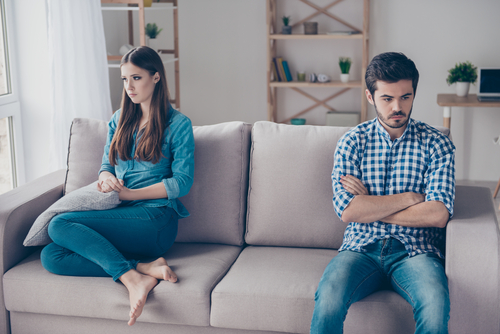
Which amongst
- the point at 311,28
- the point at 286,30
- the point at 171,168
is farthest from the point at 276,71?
the point at 171,168

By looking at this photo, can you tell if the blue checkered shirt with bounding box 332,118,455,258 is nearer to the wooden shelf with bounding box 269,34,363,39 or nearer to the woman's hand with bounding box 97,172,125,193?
the woman's hand with bounding box 97,172,125,193

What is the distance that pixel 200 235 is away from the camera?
205 cm

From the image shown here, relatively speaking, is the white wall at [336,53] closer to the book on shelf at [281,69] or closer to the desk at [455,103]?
the book on shelf at [281,69]

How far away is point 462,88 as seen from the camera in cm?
405

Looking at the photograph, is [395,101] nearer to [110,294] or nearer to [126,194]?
[126,194]

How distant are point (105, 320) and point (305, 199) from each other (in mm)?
848

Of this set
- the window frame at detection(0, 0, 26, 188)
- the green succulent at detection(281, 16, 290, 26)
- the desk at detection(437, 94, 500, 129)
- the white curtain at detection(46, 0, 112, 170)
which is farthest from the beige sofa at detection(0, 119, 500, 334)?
the green succulent at detection(281, 16, 290, 26)

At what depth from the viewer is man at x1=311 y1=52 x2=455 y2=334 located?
62.0 inches

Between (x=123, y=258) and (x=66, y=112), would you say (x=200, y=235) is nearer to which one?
(x=123, y=258)

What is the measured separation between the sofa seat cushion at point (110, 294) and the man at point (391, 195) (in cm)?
41

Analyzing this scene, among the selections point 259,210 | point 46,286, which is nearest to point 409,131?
point 259,210

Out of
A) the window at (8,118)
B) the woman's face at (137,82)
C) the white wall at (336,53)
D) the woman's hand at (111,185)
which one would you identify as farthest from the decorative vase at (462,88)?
the window at (8,118)

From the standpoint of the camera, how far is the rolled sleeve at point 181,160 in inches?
73.9

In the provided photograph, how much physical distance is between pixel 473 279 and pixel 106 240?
1.20 meters
